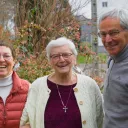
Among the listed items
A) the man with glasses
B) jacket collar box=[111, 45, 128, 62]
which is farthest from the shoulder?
jacket collar box=[111, 45, 128, 62]

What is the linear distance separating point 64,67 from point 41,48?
5100 mm

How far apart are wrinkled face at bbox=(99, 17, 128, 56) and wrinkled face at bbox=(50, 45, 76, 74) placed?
0.72 m

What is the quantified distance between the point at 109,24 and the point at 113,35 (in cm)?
9

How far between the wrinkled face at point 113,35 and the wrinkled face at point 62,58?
2.35ft

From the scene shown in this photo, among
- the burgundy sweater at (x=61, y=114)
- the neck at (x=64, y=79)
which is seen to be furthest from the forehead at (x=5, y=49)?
the burgundy sweater at (x=61, y=114)

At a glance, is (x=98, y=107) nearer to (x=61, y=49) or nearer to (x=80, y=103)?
(x=80, y=103)

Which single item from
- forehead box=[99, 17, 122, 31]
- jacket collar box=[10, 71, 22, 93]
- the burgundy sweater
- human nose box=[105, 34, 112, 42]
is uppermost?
forehead box=[99, 17, 122, 31]

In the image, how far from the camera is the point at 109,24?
2664mm

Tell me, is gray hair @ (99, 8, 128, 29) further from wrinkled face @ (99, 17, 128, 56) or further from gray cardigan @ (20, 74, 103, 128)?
gray cardigan @ (20, 74, 103, 128)

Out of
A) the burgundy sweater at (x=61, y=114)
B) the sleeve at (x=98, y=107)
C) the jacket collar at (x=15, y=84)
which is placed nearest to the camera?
the burgundy sweater at (x=61, y=114)

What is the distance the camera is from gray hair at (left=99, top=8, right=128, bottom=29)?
103 inches

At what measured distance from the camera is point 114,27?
8.65 ft

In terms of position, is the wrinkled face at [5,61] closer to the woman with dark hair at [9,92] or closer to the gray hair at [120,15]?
the woman with dark hair at [9,92]

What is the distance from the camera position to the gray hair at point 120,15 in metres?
2.62
